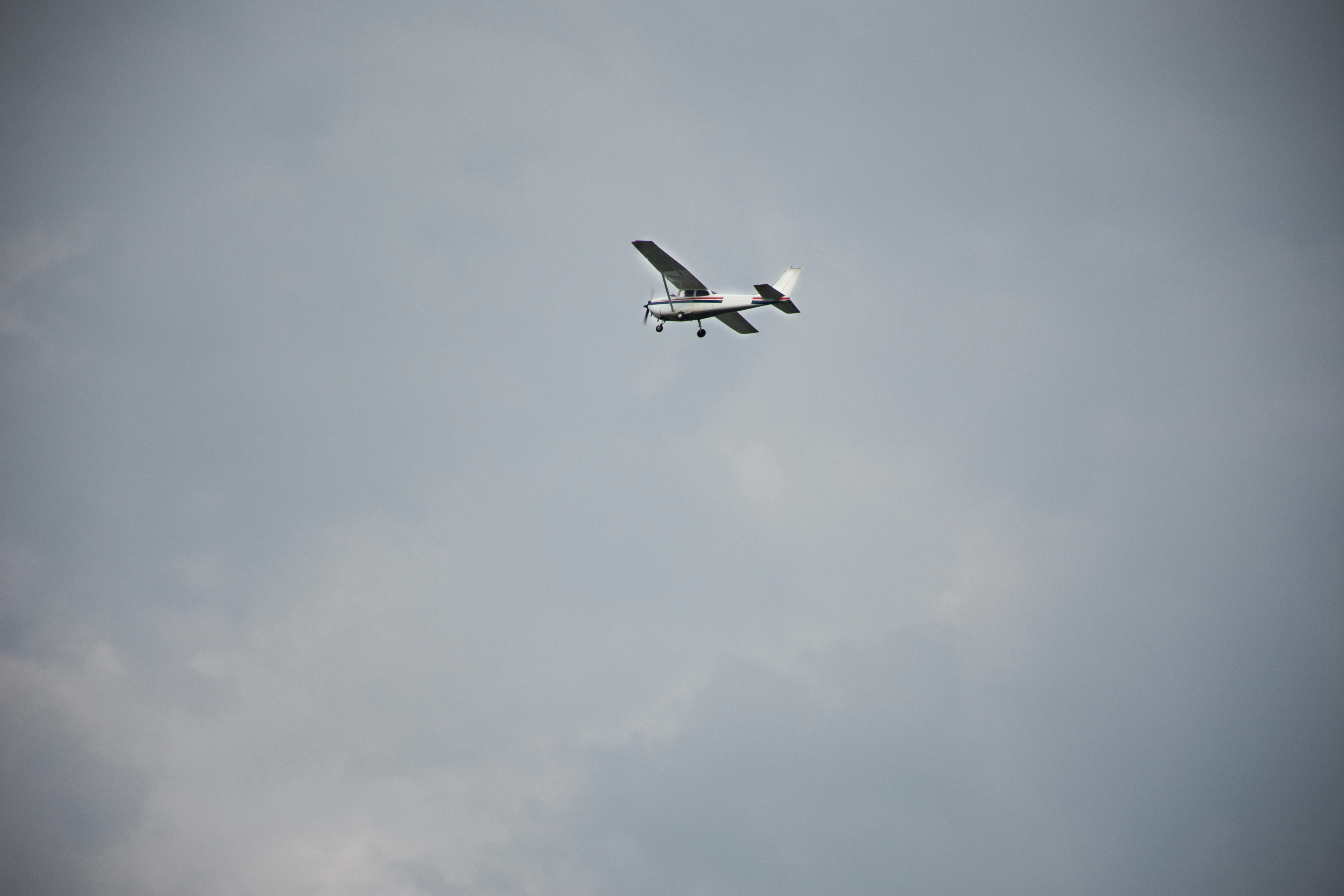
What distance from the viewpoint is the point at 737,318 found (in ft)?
232

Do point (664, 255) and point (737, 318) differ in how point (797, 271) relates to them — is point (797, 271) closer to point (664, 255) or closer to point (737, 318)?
point (737, 318)

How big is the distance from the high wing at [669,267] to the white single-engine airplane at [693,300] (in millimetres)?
→ 22

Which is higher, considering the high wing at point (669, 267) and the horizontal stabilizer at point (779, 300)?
the high wing at point (669, 267)

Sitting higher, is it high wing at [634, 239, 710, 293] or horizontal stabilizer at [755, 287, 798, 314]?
high wing at [634, 239, 710, 293]

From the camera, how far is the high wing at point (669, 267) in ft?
220

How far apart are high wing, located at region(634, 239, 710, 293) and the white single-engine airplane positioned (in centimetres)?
2

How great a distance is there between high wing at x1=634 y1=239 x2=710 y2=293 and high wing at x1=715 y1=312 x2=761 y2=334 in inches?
97.9

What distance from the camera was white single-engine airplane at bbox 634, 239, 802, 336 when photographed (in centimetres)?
6738

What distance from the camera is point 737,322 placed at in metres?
70.9

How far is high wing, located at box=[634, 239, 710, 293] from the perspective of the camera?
220 feet

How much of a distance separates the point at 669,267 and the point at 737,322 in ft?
21.8

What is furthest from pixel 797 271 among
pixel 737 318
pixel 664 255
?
pixel 664 255

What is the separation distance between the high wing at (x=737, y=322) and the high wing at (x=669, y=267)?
8.16 feet

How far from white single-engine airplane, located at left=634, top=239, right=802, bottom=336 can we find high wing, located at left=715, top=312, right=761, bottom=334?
0.04 meters
